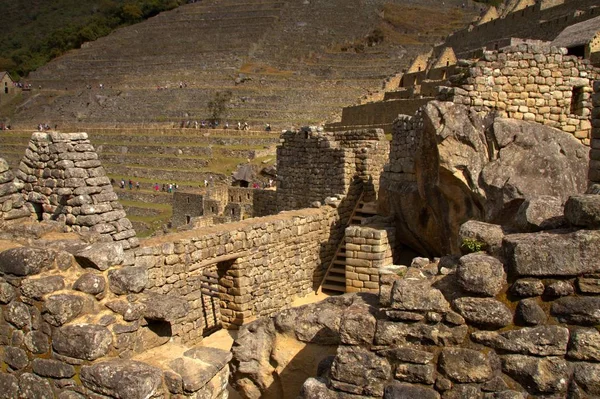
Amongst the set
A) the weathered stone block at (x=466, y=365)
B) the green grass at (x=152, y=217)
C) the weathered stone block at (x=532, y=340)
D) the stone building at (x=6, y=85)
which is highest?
the stone building at (x=6, y=85)

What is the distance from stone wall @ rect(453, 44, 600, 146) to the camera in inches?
345

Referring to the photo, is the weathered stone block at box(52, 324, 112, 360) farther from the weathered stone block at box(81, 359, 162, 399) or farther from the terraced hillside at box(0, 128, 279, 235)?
the terraced hillside at box(0, 128, 279, 235)

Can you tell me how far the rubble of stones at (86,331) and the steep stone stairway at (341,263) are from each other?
695cm

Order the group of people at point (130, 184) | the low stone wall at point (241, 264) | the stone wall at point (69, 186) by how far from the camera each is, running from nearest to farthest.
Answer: the stone wall at point (69, 186) → the low stone wall at point (241, 264) → the group of people at point (130, 184)

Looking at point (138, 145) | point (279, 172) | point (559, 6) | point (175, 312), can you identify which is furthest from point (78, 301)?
point (138, 145)

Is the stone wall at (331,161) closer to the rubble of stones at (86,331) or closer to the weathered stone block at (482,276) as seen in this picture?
the rubble of stones at (86,331)

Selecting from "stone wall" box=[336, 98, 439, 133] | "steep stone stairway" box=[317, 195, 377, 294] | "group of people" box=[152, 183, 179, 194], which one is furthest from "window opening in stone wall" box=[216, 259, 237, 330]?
"group of people" box=[152, 183, 179, 194]

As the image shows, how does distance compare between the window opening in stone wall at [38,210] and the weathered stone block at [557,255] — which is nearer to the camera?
the weathered stone block at [557,255]

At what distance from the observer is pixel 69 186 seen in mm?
5754

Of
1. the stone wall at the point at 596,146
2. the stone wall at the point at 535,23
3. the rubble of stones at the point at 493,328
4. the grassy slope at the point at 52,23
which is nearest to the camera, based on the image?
the rubble of stones at the point at 493,328

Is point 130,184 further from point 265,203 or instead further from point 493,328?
point 493,328

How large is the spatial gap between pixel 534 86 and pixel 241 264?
5329 mm

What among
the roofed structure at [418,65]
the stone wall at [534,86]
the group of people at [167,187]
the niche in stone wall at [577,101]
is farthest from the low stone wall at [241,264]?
the roofed structure at [418,65]

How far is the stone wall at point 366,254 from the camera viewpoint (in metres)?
10.2
